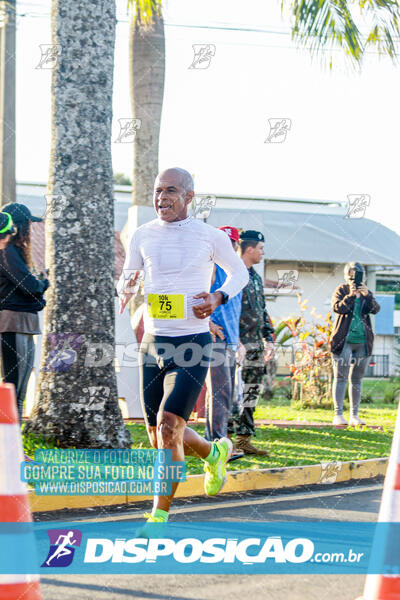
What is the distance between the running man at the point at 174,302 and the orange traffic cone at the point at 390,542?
1.43 m

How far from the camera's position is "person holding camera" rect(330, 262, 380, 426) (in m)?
10.7

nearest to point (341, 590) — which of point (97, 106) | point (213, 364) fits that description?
point (213, 364)

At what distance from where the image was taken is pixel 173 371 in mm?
4727

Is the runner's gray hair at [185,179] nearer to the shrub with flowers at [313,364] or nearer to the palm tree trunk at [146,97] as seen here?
the palm tree trunk at [146,97]

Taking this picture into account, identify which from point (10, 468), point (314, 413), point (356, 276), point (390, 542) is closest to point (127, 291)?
point (10, 468)

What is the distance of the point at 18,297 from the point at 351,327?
5.19 meters

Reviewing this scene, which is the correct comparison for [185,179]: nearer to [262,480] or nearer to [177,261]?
[177,261]

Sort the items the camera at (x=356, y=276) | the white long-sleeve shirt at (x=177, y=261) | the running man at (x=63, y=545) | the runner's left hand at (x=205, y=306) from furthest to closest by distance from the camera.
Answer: the camera at (x=356, y=276) < the white long-sleeve shirt at (x=177, y=261) < the runner's left hand at (x=205, y=306) < the running man at (x=63, y=545)

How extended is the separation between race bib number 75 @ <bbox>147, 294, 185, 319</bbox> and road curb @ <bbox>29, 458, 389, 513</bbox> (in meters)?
1.75

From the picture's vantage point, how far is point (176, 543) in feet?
15.0

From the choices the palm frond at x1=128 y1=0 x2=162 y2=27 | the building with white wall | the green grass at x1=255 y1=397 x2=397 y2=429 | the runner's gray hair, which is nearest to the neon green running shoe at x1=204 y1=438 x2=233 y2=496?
the runner's gray hair

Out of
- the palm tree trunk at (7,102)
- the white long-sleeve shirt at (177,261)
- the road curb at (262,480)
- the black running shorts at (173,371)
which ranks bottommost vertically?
the road curb at (262,480)

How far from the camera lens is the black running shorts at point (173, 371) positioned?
464 centimetres

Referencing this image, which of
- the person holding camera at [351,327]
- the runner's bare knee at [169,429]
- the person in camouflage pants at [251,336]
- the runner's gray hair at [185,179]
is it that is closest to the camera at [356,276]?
the person holding camera at [351,327]
